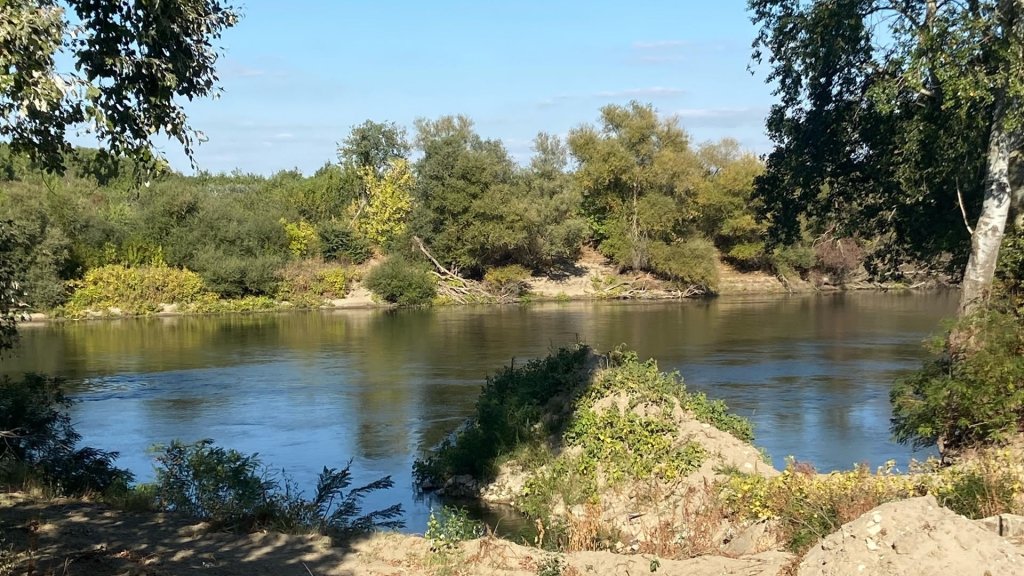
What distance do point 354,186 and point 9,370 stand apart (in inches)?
1663

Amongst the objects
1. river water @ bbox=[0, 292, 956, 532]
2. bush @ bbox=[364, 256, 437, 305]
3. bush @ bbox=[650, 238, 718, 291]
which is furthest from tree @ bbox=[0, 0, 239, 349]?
bush @ bbox=[650, 238, 718, 291]

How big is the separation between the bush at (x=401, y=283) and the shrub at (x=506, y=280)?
394cm

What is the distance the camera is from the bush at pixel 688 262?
57625mm

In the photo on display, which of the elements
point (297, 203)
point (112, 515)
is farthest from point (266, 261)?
point (112, 515)

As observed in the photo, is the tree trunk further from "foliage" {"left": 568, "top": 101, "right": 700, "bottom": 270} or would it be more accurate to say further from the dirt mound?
"foliage" {"left": 568, "top": 101, "right": 700, "bottom": 270}

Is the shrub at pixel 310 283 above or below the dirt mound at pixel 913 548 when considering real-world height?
above

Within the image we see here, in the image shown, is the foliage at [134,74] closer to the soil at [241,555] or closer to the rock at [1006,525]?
the soil at [241,555]

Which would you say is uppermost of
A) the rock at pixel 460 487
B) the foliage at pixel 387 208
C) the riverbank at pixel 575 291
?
the foliage at pixel 387 208

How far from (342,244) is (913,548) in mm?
53603

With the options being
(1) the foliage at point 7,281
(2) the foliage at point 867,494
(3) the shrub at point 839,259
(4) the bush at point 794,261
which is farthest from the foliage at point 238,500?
(3) the shrub at point 839,259

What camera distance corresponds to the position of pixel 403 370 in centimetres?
2795

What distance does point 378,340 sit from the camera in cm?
Answer: 3628

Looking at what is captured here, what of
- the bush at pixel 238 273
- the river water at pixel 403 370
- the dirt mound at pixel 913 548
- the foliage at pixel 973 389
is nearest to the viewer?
the dirt mound at pixel 913 548

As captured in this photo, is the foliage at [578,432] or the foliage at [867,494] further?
the foliage at [578,432]
